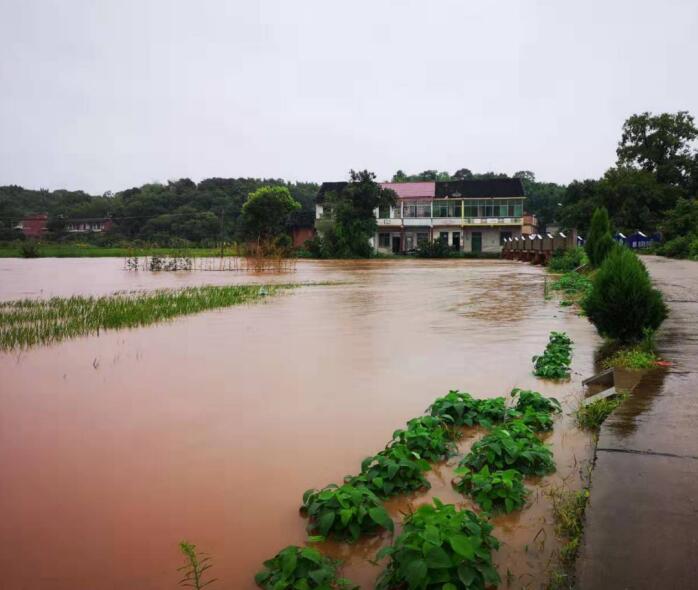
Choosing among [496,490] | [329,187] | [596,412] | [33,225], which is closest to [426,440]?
[496,490]

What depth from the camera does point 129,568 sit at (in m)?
2.79

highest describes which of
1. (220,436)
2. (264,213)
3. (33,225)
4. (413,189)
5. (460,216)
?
(413,189)

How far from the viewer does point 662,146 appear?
145 ft

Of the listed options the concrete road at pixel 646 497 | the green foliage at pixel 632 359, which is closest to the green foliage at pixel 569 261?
the green foliage at pixel 632 359

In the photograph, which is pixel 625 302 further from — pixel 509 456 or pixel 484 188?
pixel 484 188

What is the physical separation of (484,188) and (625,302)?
4980 centimetres

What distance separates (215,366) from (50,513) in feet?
11.7

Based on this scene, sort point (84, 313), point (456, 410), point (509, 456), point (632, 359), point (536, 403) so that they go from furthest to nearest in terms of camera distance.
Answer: point (84, 313)
point (632, 359)
point (536, 403)
point (456, 410)
point (509, 456)

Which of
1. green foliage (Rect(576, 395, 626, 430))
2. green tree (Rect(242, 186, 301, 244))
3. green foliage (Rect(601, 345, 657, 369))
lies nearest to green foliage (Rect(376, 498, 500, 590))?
green foliage (Rect(576, 395, 626, 430))

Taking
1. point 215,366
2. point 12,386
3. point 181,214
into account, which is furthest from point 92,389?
point 181,214

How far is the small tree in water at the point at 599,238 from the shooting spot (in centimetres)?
1562

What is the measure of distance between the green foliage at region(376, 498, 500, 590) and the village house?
51.0 meters

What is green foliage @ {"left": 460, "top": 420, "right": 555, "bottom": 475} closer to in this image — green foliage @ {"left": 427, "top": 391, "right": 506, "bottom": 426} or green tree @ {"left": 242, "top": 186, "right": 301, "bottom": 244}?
green foliage @ {"left": 427, "top": 391, "right": 506, "bottom": 426}

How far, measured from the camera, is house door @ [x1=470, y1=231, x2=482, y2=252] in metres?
54.7
